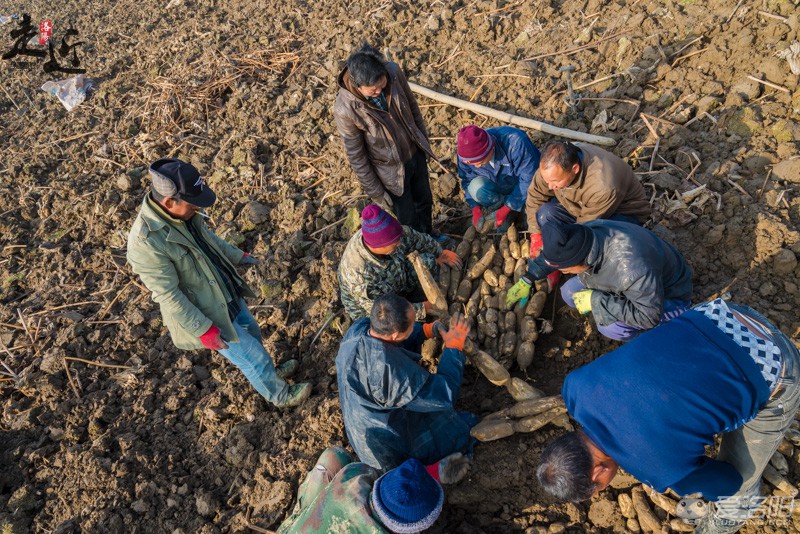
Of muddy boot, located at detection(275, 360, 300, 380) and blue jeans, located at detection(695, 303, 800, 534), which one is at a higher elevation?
blue jeans, located at detection(695, 303, 800, 534)

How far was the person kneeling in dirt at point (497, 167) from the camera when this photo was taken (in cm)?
421

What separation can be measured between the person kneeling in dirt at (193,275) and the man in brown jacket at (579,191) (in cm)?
235

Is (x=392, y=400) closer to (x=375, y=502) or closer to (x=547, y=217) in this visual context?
(x=375, y=502)

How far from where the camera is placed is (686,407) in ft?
7.50

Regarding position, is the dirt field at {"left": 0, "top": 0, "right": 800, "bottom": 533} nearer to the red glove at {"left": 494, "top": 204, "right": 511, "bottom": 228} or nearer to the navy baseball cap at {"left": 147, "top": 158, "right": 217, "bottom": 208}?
the red glove at {"left": 494, "top": 204, "right": 511, "bottom": 228}

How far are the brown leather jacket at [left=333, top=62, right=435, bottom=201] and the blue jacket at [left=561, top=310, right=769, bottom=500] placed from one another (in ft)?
9.14

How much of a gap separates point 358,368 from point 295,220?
301 cm

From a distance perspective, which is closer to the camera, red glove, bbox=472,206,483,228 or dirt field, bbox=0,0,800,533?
dirt field, bbox=0,0,800,533

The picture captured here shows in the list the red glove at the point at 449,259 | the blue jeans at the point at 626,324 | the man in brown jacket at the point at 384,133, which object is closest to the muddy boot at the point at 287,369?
the red glove at the point at 449,259

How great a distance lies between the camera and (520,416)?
3447mm

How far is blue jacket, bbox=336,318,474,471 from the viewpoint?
305 centimetres

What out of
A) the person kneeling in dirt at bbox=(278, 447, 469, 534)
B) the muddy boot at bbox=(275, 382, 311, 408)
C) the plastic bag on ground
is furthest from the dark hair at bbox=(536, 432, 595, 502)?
the plastic bag on ground

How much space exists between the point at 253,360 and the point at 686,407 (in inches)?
122

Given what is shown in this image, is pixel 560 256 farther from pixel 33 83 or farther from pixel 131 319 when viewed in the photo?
pixel 33 83
